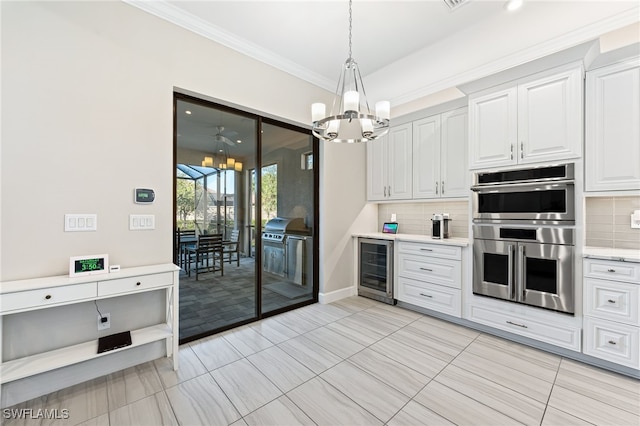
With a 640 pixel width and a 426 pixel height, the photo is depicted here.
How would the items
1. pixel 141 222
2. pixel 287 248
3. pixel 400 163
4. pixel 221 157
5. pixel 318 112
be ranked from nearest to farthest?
pixel 318 112 → pixel 141 222 → pixel 221 157 → pixel 287 248 → pixel 400 163

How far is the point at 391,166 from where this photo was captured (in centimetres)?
405

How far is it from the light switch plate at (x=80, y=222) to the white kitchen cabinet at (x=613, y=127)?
4.24 metres

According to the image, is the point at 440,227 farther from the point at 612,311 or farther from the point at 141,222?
the point at 141,222

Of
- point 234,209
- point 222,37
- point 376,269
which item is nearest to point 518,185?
point 376,269

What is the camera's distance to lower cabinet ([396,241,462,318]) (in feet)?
10.2

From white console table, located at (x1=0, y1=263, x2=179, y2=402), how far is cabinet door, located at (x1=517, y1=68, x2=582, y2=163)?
353 centimetres

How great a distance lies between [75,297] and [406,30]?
3.67 meters

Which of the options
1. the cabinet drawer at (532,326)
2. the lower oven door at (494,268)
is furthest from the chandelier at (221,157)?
the cabinet drawer at (532,326)

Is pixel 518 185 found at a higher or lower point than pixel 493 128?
lower

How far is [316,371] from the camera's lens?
219 centimetres

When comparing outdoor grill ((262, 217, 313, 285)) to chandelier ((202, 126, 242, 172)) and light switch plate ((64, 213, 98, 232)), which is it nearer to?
chandelier ((202, 126, 242, 172))

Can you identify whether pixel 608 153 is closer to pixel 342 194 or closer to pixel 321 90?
pixel 342 194

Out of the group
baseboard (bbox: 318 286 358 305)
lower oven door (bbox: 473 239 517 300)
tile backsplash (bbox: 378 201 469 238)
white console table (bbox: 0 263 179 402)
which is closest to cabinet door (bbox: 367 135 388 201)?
tile backsplash (bbox: 378 201 469 238)

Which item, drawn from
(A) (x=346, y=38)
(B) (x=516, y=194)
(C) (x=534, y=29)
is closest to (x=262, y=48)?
(A) (x=346, y=38)
